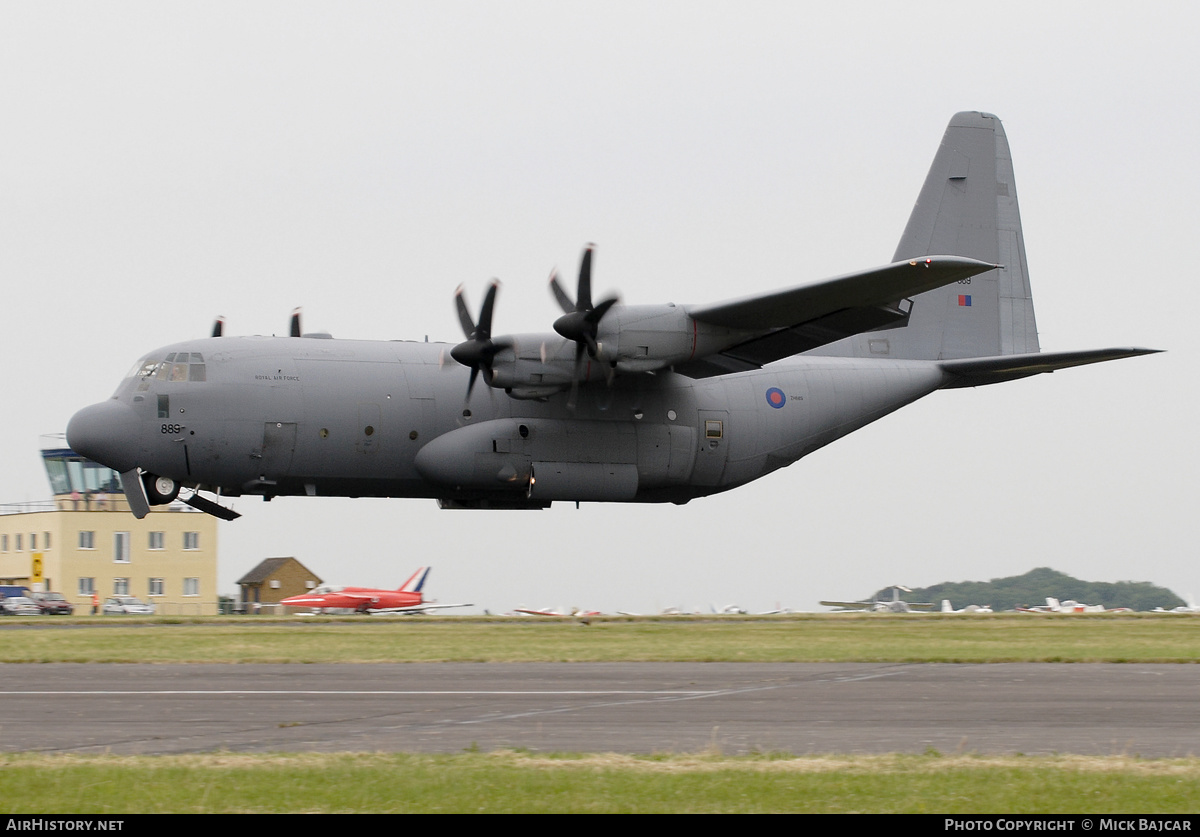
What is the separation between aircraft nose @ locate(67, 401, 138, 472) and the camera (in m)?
26.8

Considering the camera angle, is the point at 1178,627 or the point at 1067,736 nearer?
the point at 1067,736

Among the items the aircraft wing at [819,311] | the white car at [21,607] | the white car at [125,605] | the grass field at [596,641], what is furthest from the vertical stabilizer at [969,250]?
the white car at [125,605]

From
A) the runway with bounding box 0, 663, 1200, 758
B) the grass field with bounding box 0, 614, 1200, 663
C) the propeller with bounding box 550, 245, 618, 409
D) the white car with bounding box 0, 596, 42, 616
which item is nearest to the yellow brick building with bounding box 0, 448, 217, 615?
Answer: the white car with bounding box 0, 596, 42, 616

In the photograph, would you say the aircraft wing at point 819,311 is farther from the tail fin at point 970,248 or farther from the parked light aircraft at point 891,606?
the parked light aircraft at point 891,606

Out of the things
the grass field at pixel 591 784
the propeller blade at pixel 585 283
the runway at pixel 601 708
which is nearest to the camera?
the grass field at pixel 591 784

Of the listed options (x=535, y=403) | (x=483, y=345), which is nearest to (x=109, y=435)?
(x=483, y=345)

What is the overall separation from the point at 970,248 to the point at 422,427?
1600 cm

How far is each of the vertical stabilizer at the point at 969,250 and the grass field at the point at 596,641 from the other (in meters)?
7.37

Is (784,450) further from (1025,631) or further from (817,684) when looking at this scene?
(817,684)

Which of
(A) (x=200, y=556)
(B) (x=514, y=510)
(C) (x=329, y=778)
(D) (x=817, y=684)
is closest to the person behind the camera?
(C) (x=329, y=778)

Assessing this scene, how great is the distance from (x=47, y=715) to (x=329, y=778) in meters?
5.18

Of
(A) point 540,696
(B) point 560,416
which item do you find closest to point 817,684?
(A) point 540,696

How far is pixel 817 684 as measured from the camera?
661 inches

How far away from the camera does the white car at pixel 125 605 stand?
6259 cm
